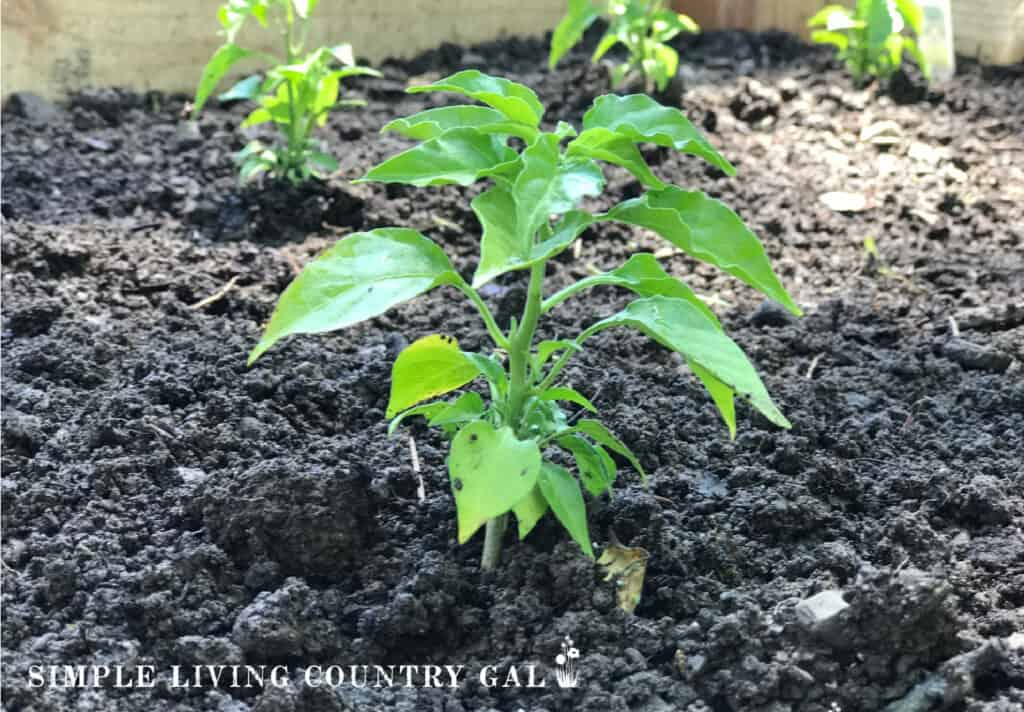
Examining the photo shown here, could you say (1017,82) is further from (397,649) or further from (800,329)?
(397,649)

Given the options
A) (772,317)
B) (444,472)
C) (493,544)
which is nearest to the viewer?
(493,544)

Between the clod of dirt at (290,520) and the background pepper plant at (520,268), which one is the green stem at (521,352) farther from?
the clod of dirt at (290,520)

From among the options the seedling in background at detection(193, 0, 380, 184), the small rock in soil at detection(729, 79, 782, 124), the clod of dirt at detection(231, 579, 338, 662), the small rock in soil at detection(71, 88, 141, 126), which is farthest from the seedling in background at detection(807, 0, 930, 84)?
the clod of dirt at detection(231, 579, 338, 662)

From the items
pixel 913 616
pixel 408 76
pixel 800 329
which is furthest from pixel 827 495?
pixel 408 76

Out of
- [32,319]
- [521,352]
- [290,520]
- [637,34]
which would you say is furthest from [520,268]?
[637,34]

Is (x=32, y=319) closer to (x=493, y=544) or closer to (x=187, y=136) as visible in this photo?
(x=187, y=136)

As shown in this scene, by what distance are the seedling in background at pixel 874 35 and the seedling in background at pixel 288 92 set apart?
5.49 ft

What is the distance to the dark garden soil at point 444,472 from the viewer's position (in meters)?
1.70

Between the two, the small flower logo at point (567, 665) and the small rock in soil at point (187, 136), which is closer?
the small flower logo at point (567, 665)

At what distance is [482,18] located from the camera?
4.44 metres

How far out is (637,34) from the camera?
377 cm

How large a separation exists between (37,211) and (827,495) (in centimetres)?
215

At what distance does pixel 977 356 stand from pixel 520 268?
1.28 metres

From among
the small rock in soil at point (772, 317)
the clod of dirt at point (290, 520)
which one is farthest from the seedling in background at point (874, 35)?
the clod of dirt at point (290, 520)
